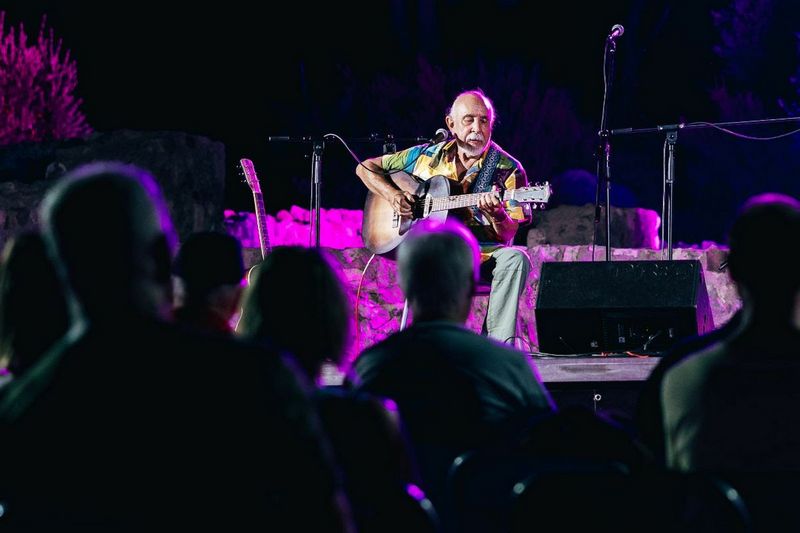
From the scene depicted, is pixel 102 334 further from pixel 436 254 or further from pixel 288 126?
pixel 288 126

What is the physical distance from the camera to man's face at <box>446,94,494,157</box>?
6066 millimetres

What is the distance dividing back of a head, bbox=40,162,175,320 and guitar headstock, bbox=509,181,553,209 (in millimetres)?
4227

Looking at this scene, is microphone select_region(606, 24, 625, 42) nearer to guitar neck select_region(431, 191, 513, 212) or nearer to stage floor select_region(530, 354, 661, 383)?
guitar neck select_region(431, 191, 513, 212)

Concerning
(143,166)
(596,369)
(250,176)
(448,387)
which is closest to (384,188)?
(250,176)

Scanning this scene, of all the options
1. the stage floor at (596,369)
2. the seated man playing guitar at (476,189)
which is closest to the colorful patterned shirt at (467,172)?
the seated man playing guitar at (476,189)

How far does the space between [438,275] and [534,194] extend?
2987 millimetres

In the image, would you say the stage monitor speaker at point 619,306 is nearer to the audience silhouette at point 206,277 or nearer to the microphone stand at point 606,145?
the microphone stand at point 606,145

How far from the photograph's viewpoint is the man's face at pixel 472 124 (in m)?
6.07

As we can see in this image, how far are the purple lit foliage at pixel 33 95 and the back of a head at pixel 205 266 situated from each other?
13.2 meters

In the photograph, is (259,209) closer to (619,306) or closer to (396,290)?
(396,290)

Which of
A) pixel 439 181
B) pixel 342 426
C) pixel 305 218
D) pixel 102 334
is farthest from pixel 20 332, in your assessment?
pixel 305 218

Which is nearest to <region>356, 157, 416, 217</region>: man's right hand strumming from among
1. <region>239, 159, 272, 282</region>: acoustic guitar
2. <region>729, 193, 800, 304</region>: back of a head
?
<region>239, 159, 272, 282</region>: acoustic guitar

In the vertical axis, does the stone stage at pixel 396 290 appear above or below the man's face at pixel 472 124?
below

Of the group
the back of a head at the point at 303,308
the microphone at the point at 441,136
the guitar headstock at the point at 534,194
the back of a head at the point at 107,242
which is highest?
the microphone at the point at 441,136
